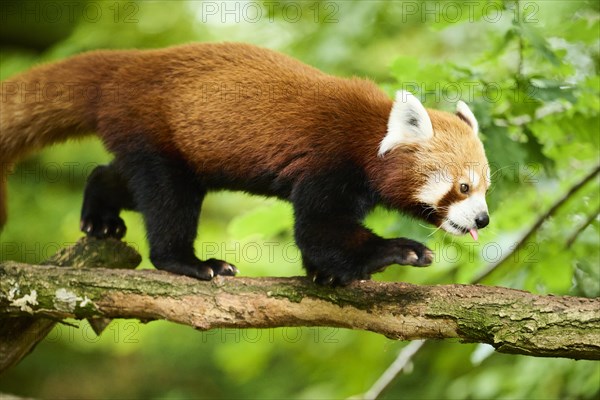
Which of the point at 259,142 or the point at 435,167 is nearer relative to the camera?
the point at 435,167

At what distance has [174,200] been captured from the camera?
4.02 metres

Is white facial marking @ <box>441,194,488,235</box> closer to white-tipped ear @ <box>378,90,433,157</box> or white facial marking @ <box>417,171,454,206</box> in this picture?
white facial marking @ <box>417,171,454,206</box>

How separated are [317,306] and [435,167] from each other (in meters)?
0.89

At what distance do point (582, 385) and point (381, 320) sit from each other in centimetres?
156

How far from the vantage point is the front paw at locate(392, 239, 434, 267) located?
3.22 meters

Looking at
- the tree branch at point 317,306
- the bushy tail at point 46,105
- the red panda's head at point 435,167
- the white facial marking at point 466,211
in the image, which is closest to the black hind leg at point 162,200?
the tree branch at point 317,306

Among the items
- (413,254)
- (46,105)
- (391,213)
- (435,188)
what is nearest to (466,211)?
(435,188)

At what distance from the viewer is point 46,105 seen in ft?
13.6

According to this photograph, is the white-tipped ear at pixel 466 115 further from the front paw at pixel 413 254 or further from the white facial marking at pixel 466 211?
the front paw at pixel 413 254

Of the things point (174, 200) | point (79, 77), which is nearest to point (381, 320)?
point (174, 200)

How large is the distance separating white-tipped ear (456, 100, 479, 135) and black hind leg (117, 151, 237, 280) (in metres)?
1.52

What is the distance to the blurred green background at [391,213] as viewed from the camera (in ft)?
12.5

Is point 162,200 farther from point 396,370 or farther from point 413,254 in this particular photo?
point 396,370

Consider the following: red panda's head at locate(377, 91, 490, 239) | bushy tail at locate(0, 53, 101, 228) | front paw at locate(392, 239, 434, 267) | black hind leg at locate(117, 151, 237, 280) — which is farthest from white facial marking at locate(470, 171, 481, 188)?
bushy tail at locate(0, 53, 101, 228)
